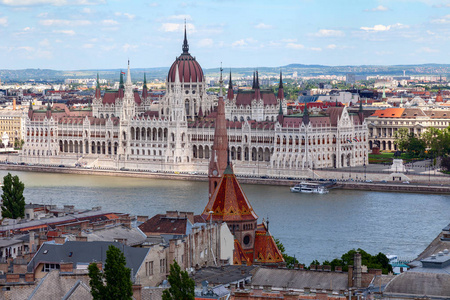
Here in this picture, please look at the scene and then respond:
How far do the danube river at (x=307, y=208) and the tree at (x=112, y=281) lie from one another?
18.4 meters

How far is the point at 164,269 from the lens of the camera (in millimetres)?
25719

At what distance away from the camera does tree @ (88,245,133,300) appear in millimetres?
20375

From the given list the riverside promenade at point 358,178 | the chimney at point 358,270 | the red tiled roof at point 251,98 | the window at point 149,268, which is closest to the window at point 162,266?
the window at point 149,268

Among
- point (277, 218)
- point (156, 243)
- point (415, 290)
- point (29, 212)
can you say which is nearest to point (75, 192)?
point (277, 218)

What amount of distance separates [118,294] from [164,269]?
537 cm

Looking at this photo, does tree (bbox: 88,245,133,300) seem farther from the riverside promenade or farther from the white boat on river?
the riverside promenade

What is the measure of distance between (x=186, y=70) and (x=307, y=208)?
3522 centimetres

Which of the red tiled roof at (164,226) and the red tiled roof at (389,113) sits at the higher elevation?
the red tiled roof at (164,226)

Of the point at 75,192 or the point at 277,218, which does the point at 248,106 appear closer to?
the point at 75,192

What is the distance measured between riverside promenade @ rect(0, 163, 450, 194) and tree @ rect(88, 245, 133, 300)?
47.5 metres

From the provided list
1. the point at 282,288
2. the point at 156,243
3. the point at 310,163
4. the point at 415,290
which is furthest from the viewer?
the point at 310,163

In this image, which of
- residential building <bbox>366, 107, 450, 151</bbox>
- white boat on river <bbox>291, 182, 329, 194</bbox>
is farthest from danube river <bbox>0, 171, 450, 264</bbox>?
residential building <bbox>366, 107, 450, 151</bbox>

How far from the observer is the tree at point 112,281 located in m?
20.4

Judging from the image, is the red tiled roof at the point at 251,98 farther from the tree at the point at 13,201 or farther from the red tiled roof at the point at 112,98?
the tree at the point at 13,201
